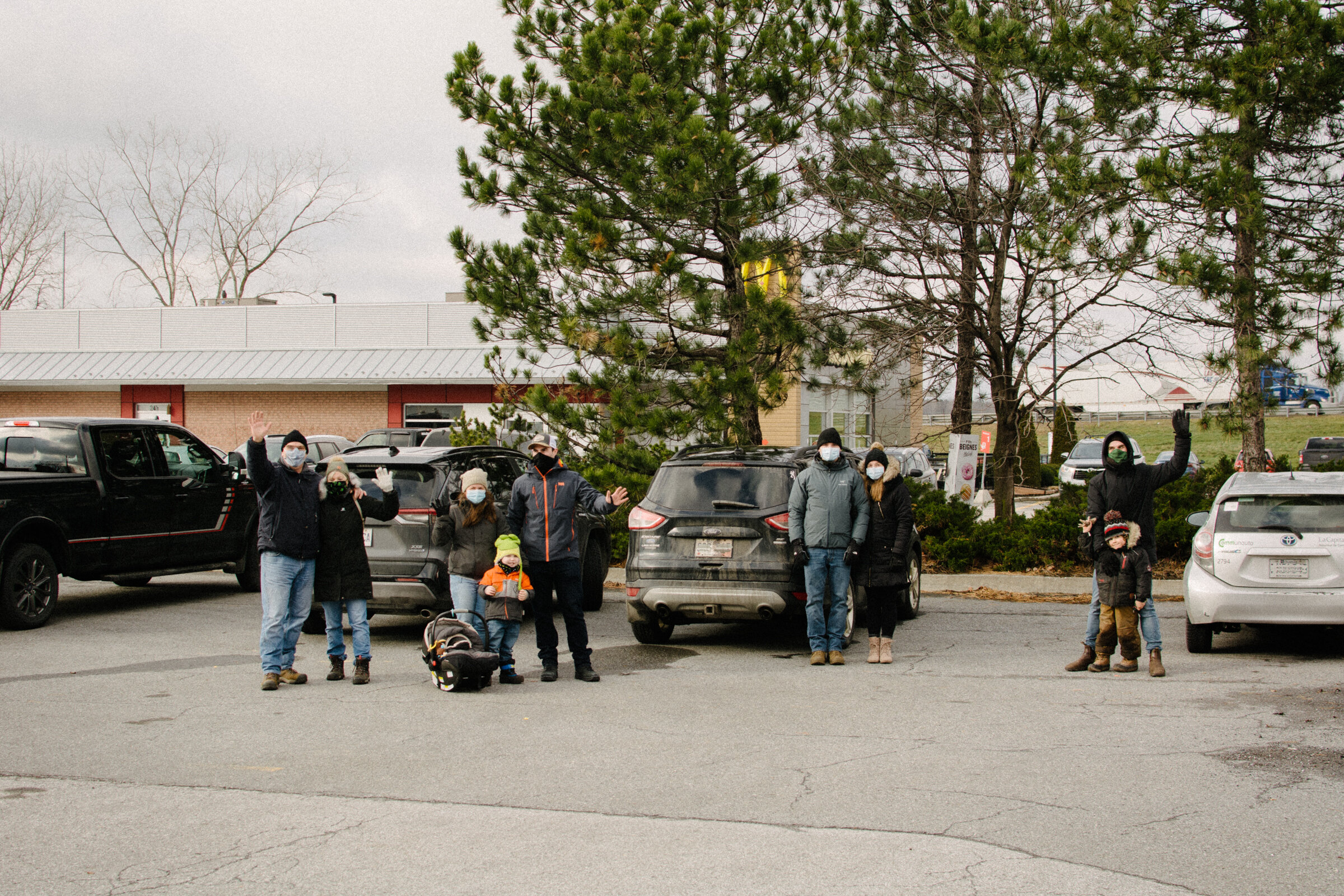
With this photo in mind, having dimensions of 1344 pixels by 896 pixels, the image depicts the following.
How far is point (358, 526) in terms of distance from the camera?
8.66m

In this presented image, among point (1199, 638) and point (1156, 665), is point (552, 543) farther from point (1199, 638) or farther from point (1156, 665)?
point (1199, 638)

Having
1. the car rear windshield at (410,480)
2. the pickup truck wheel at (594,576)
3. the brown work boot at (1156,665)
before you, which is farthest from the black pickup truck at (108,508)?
the brown work boot at (1156,665)

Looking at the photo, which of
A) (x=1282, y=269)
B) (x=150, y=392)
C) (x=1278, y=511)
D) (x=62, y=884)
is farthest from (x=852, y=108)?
(x=150, y=392)

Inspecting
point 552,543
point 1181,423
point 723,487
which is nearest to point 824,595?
point 723,487

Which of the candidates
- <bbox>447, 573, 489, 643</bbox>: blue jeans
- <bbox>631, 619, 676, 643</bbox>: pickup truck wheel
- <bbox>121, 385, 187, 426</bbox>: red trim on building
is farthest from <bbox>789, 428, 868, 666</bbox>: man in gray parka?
<bbox>121, 385, 187, 426</bbox>: red trim on building

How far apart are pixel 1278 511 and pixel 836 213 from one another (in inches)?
325

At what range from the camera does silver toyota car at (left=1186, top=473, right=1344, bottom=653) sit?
9.04 metres

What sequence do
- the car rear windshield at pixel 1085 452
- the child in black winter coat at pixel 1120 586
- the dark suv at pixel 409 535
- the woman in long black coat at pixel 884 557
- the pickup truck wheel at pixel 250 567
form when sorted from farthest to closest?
1. the car rear windshield at pixel 1085 452
2. the pickup truck wheel at pixel 250 567
3. the dark suv at pixel 409 535
4. the woman in long black coat at pixel 884 557
5. the child in black winter coat at pixel 1120 586

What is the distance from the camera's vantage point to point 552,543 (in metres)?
8.66

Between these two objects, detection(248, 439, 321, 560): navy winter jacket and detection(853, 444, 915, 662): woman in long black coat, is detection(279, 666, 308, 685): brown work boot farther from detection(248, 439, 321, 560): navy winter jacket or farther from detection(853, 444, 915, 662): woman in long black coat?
detection(853, 444, 915, 662): woman in long black coat

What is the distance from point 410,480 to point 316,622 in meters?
1.79

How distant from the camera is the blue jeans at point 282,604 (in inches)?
328

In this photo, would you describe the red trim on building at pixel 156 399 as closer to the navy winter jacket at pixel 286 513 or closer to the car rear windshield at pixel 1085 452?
the car rear windshield at pixel 1085 452

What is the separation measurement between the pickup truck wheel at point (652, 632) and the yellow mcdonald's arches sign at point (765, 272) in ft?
19.7
